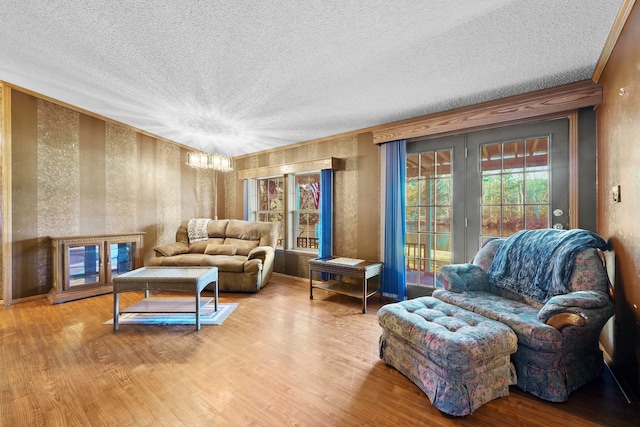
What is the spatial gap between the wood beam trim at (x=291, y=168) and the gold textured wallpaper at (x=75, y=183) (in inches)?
57.1

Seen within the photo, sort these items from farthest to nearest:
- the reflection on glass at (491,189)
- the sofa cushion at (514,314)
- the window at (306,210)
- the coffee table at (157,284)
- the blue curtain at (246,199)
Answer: the blue curtain at (246,199)
the window at (306,210)
the reflection on glass at (491,189)
the coffee table at (157,284)
the sofa cushion at (514,314)

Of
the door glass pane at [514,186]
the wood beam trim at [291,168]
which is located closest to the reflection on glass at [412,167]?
the door glass pane at [514,186]

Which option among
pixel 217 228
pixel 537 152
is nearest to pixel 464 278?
pixel 537 152

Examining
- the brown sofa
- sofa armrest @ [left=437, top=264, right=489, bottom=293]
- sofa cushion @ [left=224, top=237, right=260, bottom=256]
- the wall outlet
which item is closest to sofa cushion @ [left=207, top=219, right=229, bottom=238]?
the brown sofa

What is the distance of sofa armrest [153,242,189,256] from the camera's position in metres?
4.22

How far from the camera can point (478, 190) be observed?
10.2 ft

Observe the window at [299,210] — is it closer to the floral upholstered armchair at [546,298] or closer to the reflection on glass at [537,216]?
the floral upholstered armchair at [546,298]

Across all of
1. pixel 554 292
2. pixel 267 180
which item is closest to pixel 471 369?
pixel 554 292

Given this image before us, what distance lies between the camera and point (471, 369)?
5.16 feet

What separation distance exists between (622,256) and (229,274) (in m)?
4.18

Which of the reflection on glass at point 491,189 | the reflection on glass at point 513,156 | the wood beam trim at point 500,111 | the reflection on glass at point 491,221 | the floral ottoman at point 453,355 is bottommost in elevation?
the floral ottoman at point 453,355

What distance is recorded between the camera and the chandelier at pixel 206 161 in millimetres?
3977

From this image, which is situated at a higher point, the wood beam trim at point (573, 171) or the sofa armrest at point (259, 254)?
the wood beam trim at point (573, 171)

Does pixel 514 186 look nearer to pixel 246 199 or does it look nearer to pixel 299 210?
pixel 299 210
